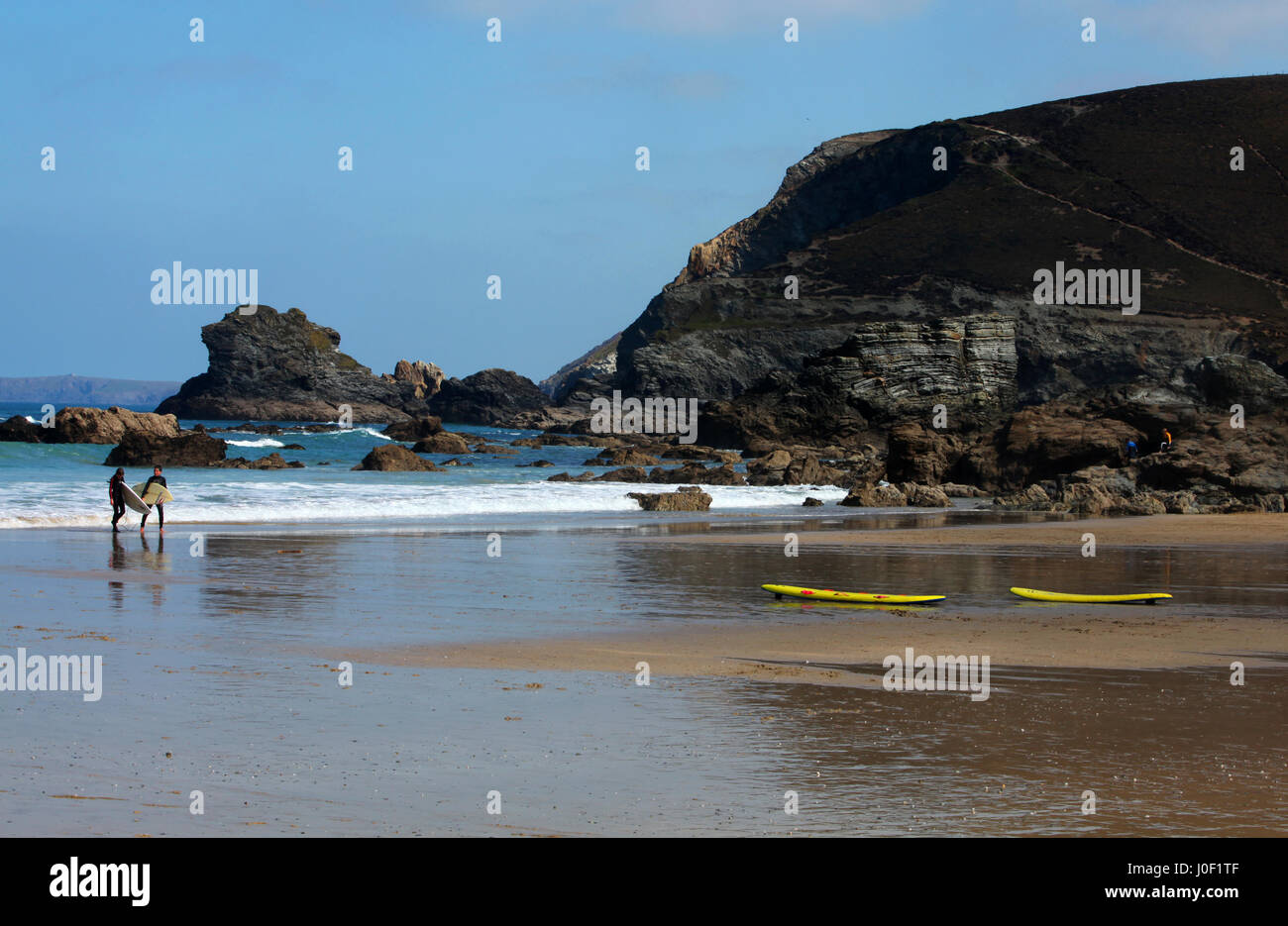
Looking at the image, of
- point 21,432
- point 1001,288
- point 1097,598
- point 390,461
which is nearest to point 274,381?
point 1001,288

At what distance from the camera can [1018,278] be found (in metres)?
121

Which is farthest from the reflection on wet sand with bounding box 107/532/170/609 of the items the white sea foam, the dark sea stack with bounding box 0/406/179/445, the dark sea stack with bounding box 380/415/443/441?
the dark sea stack with bounding box 380/415/443/441

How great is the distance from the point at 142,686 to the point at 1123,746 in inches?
242

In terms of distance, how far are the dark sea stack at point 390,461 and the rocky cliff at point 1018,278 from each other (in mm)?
39337

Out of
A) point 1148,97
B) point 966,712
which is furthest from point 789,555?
point 1148,97

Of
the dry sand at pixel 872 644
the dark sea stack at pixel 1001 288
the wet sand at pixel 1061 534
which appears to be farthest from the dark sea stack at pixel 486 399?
the dry sand at pixel 872 644

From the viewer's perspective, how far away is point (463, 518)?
27141 mm

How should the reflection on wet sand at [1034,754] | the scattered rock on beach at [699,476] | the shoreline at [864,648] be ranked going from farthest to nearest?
the scattered rock on beach at [699,476] < the shoreline at [864,648] < the reflection on wet sand at [1034,754]

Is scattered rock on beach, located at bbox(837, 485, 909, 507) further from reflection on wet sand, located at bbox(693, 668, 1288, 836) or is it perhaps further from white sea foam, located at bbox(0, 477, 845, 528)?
reflection on wet sand, located at bbox(693, 668, 1288, 836)

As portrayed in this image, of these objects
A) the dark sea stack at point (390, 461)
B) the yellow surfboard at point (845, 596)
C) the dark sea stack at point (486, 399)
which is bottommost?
the yellow surfboard at point (845, 596)

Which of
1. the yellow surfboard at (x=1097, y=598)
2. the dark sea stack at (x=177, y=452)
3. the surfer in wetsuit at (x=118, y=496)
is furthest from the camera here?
the dark sea stack at (x=177, y=452)

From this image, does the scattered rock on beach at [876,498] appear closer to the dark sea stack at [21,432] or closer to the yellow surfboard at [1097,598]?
the yellow surfboard at [1097,598]

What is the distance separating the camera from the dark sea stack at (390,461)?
150 ft

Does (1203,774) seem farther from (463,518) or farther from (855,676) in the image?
(463,518)
